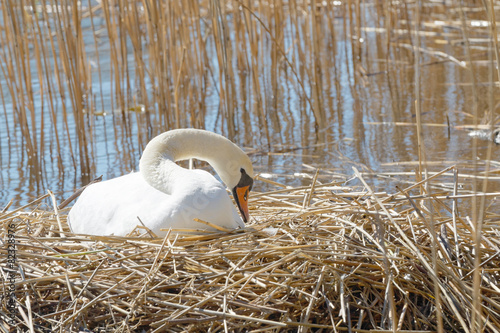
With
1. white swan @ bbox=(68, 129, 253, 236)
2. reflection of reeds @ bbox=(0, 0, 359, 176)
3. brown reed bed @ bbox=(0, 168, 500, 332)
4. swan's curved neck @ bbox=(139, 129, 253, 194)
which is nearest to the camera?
brown reed bed @ bbox=(0, 168, 500, 332)

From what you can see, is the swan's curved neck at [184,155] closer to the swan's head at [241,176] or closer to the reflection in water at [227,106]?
the swan's head at [241,176]

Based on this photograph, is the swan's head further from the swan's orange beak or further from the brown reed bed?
the brown reed bed

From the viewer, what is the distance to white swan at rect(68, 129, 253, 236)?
2631mm

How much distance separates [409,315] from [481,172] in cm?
195

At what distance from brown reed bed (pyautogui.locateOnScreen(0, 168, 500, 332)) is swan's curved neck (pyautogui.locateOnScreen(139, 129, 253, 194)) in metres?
0.34

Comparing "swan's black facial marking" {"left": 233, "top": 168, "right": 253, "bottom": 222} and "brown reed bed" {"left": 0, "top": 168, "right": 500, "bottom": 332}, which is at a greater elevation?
"swan's black facial marking" {"left": 233, "top": 168, "right": 253, "bottom": 222}

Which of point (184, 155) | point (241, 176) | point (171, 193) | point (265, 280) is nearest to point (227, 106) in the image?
point (184, 155)

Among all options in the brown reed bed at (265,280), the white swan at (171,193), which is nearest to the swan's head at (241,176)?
the white swan at (171,193)

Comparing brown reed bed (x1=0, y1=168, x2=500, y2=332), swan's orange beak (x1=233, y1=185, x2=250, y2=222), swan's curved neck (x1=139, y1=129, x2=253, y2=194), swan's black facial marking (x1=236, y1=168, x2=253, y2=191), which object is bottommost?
brown reed bed (x1=0, y1=168, x2=500, y2=332)

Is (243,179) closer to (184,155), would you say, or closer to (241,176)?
(241,176)

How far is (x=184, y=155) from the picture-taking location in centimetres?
309

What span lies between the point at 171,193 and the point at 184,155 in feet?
1.01

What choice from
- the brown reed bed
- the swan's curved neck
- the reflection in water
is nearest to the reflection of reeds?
the reflection in water

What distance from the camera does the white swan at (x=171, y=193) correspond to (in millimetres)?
2631
